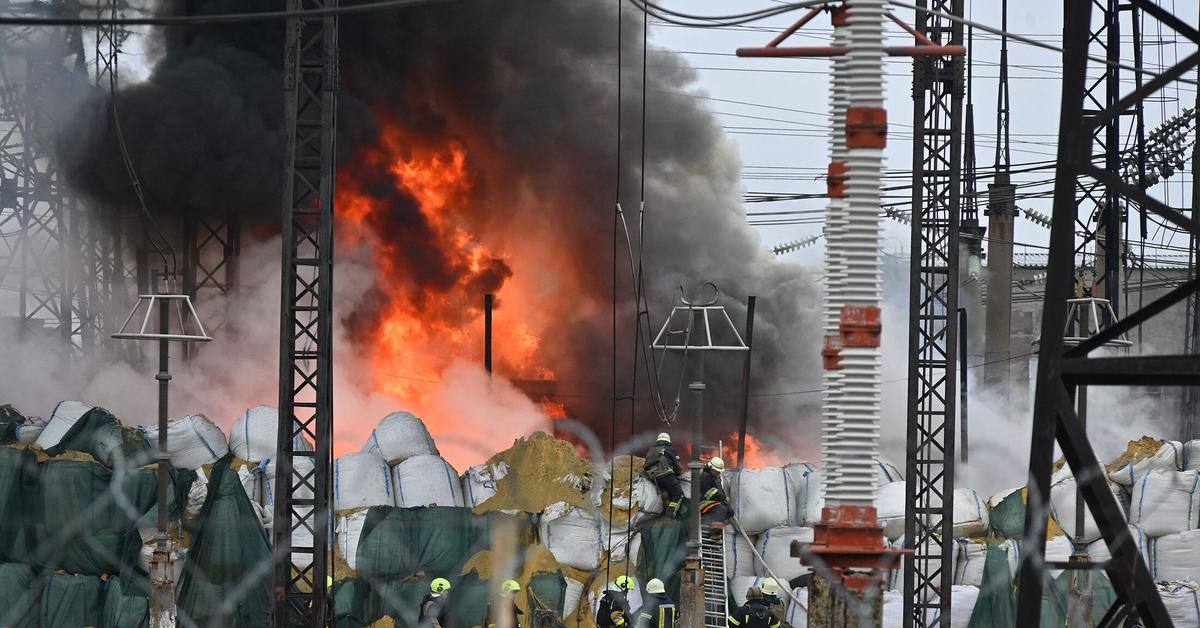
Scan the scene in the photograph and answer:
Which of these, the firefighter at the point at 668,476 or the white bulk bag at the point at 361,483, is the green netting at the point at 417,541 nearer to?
the white bulk bag at the point at 361,483

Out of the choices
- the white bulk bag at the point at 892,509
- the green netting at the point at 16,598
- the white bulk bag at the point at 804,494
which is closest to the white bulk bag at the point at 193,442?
the green netting at the point at 16,598

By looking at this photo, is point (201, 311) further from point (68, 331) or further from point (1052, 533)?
point (1052, 533)

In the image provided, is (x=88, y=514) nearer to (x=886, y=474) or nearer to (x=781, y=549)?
(x=781, y=549)

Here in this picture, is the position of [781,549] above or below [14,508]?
below

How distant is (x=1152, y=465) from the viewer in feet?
66.0

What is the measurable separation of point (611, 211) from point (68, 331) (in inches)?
508

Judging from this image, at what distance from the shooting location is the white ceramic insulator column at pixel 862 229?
6879mm

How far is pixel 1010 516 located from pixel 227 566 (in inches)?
394

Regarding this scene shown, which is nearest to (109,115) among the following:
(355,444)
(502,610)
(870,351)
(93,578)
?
(355,444)

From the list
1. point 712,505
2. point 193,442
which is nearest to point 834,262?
point 712,505

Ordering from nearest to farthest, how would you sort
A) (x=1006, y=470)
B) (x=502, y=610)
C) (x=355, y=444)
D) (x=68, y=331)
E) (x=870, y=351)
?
1. (x=870, y=351)
2. (x=502, y=610)
3. (x=355, y=444)
4. (x=68, y=331)
5. (x=1006, y=470)

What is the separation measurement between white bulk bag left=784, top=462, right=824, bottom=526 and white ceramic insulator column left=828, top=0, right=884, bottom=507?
42.8ft

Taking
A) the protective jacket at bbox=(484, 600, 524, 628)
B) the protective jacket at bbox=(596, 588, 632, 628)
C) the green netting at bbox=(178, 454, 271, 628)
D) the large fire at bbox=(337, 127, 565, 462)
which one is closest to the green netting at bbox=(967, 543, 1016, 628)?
the protective jacket at bbox=(596, 588, 632, 628)

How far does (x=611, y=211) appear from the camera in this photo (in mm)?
36562
